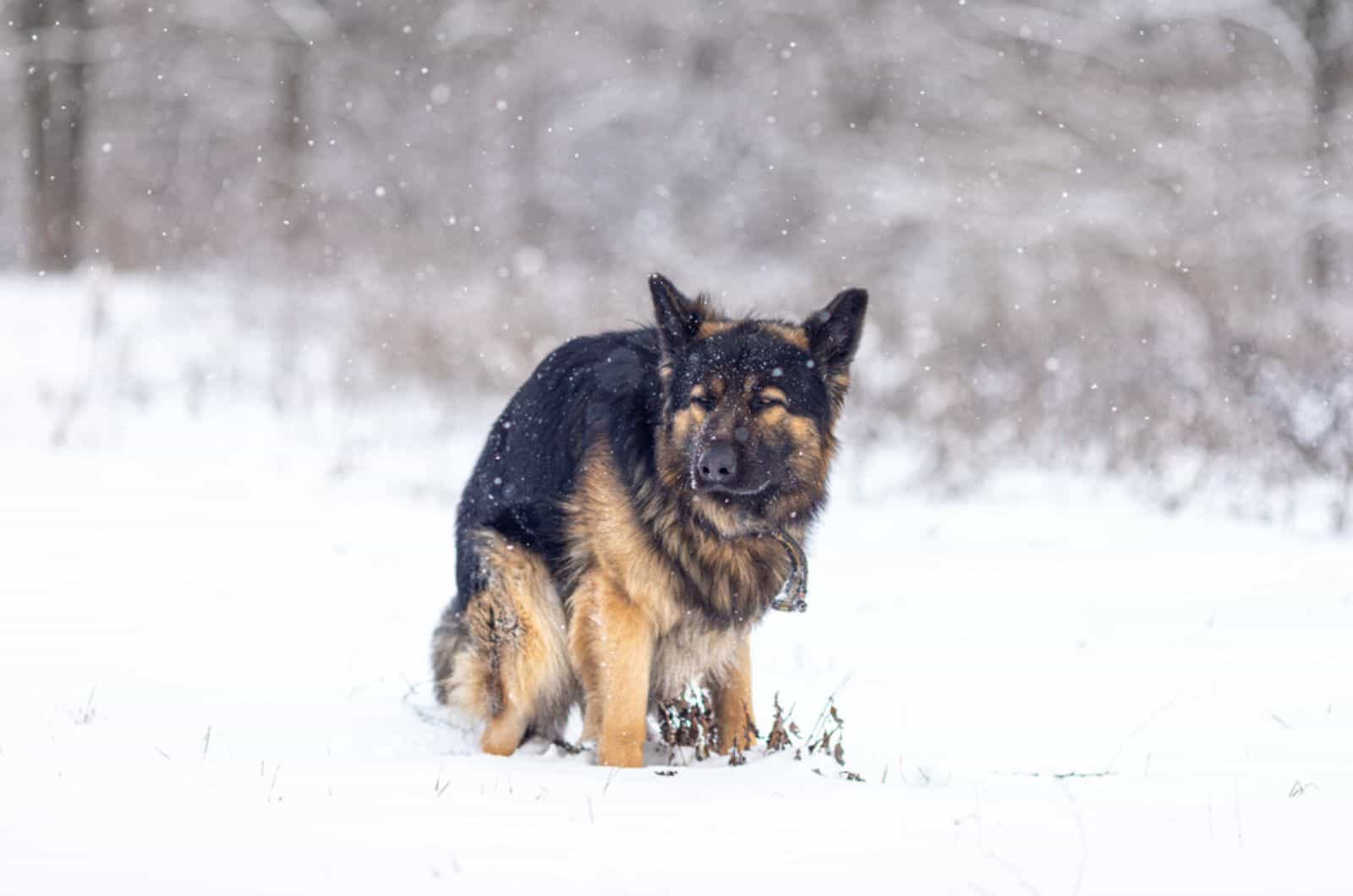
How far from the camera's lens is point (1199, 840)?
10.4 ft

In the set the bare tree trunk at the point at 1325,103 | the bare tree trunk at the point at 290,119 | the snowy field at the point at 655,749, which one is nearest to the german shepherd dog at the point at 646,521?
the snowy field at the point at 655,749

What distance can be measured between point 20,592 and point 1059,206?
49.9ft

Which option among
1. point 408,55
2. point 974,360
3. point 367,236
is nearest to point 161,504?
point 974,360

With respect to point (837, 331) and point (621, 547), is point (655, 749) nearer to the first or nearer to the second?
point (621, 547)

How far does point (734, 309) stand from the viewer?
17.3 metres

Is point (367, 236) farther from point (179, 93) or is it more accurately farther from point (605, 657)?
point (605, 657)

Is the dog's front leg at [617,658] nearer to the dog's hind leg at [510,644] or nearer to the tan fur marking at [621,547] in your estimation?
the tan fur marking at [621,547]

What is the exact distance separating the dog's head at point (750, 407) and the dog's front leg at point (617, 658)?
1.50 feet

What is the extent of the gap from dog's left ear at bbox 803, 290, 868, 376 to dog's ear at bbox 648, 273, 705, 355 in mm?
456

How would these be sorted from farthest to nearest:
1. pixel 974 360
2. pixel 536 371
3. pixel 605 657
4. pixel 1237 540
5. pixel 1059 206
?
pixel 1059 206, pixel 974 360, pixel 1237 540, pixel 536 371, pixel 605 657

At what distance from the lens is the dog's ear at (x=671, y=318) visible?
15.0 ft

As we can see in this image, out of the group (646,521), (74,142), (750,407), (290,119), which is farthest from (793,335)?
(290,119)

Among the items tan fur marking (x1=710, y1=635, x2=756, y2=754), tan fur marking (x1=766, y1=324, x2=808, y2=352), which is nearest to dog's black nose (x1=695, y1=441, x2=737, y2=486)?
tan fur marking (x1=766, y1=324, x2=808, y2=352)

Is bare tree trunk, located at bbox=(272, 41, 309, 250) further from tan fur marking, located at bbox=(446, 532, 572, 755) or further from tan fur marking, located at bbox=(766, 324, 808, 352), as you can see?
tan fur marking, located at bbox=(766, 324, 808, 352)
